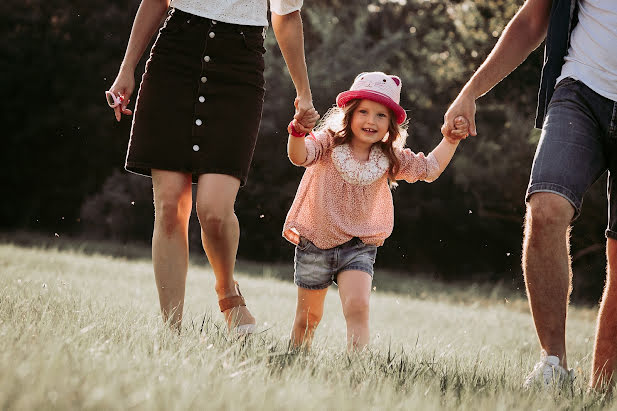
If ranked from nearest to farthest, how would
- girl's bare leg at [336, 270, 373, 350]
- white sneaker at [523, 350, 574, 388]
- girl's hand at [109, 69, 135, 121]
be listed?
1. white sneaker at [523, 350, 574, 388]
2. girl's hand at [109, 69, 135, 121]
3. girl's bare leg at [336, 270, 373, 350]

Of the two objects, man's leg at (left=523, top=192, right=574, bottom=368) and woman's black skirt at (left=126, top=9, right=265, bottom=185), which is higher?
woman's black skirt at (left=126, top=9, right=265, bottom=185)

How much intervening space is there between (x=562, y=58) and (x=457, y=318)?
483 cm

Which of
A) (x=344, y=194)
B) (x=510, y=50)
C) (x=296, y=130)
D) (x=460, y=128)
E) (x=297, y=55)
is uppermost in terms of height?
(x=510, y=50)

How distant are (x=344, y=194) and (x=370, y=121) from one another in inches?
17.3

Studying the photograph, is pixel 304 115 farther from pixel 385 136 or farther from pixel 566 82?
pixel 566 82

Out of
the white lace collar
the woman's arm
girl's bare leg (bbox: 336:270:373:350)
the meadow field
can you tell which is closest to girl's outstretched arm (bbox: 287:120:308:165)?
the white lace collar

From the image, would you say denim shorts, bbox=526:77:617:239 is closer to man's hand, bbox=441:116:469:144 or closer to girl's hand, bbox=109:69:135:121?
man's hand, bbox=441:116:469:144

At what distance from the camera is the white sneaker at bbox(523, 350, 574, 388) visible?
2869 millimetres

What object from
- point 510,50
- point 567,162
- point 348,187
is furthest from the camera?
point 348,187

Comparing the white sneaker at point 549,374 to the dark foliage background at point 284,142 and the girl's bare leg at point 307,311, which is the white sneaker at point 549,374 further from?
the dark foliage background at point 284,142

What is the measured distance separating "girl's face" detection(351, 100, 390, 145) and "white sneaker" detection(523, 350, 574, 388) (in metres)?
1.64

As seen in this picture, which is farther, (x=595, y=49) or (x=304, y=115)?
(x=304, y=115)

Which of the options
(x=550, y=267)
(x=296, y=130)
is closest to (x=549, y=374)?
(x=550, y=267)

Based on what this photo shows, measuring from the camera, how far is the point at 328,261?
4051 millimetres
